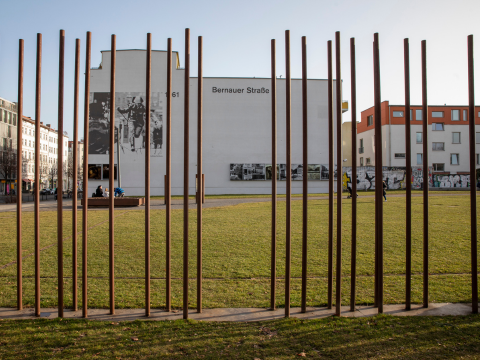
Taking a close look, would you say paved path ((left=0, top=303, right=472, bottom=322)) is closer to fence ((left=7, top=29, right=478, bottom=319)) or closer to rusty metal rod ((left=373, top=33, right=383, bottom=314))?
fence ((left=7, top=29, right=478, bottom=319))

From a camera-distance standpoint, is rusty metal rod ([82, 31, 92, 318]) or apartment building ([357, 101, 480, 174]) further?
apartment building ([357, 101, 480, 174])

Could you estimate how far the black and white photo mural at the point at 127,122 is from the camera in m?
38.5

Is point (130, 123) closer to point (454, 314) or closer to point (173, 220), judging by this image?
point (173, 220)

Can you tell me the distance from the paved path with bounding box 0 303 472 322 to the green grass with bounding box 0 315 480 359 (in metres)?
0.16

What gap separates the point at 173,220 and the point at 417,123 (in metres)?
48.2

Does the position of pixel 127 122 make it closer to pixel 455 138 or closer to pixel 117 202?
pixel 117 202

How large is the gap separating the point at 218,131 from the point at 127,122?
10203 millimetres

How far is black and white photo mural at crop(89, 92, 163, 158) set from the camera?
38.5 meters

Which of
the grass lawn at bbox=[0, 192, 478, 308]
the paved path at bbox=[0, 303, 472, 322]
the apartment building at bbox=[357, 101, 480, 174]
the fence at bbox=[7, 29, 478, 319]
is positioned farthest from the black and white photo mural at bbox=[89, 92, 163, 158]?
the paved path at bbox=[0, 303, 472, 322]

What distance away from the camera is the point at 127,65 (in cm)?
4009

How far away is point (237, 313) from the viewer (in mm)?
3986

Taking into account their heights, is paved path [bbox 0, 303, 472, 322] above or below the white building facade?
below

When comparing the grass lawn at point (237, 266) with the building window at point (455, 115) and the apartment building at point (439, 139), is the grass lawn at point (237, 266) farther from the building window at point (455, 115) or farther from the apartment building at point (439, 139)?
the building window at point (455, 115)

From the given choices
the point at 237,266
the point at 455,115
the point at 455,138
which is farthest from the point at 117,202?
the point at 455,115
